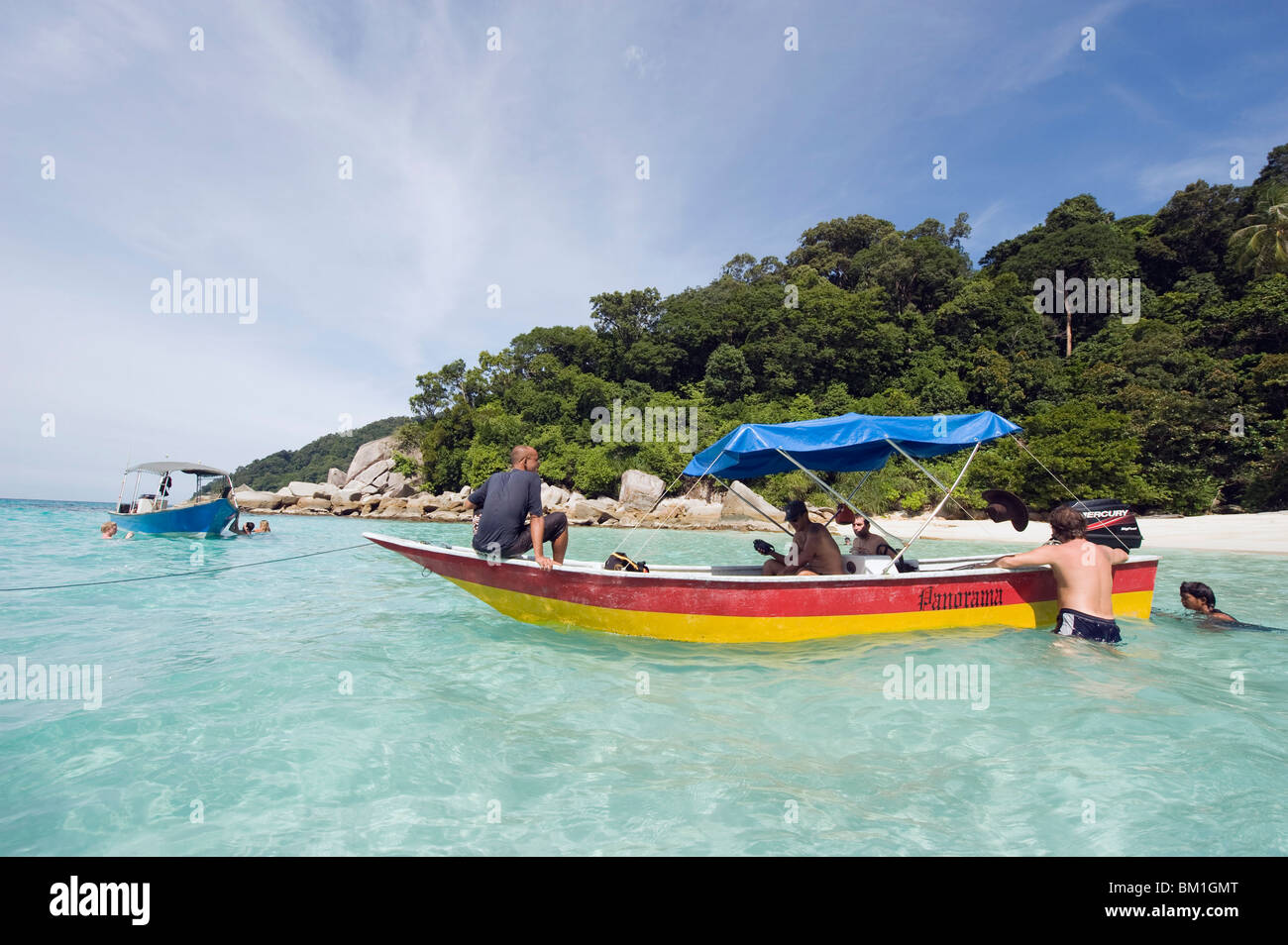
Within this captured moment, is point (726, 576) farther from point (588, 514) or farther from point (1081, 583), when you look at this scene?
point (588, 514)

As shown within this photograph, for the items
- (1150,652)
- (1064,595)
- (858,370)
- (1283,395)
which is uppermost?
(858,370)

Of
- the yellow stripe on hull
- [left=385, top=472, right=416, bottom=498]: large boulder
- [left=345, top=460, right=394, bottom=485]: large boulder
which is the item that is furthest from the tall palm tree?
[left=345, top=460, right=394, bottom=485]: large boulder

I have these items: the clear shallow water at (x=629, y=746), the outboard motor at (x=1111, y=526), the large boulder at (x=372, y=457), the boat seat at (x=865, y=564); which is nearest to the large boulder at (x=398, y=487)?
the large boulder at (x=372, y=457)

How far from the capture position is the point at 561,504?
3947cm

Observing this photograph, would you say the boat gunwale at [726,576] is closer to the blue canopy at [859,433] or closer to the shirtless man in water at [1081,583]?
the shirtless man in water at [1081,583]

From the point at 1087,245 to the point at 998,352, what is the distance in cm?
1528

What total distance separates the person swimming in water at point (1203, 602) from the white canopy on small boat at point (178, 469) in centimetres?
2615

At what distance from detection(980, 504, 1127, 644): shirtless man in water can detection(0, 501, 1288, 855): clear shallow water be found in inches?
11.1

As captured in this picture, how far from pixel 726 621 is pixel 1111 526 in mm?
5652

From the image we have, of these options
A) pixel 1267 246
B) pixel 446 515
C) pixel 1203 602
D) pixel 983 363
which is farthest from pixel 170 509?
pixel 1267 246

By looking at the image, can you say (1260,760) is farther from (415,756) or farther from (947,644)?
(415,756)

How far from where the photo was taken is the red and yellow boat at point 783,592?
6.47 metres

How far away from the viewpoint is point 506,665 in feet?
19.9

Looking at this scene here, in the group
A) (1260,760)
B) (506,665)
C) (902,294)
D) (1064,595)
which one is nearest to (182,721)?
(506,665)
